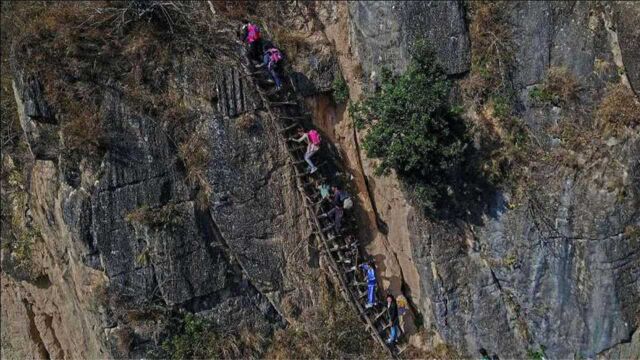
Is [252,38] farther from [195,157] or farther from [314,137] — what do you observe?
[195,157]

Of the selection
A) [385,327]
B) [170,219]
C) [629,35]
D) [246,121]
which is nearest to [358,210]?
[385,327]

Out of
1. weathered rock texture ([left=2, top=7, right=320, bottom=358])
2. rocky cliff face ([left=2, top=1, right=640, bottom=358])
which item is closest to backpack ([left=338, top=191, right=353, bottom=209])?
rocky cliff face ([left=2, top=1, right=640, bottom=358])

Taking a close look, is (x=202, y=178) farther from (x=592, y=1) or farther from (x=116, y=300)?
(x=592, y=1)

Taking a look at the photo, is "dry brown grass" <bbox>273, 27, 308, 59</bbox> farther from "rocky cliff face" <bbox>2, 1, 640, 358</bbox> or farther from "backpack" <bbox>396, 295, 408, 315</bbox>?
"backpack" <bbox>396, 295, 408, 315</bbox>

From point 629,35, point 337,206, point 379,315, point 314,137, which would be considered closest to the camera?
point 629,35

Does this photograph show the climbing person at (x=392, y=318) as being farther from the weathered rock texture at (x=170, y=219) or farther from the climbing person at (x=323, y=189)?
the climbing person at (x=323, y=189)
